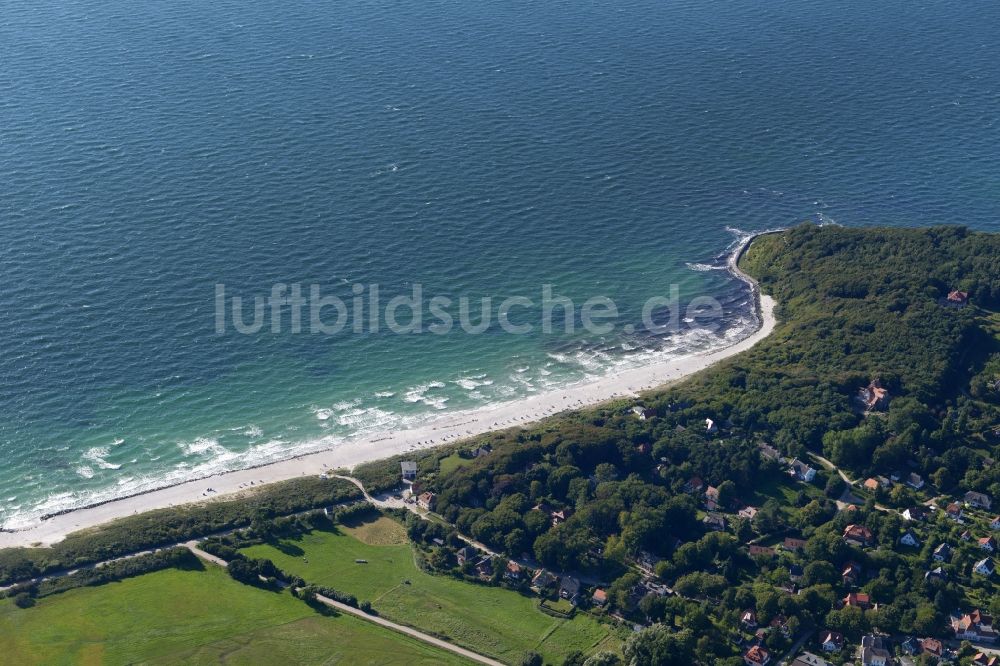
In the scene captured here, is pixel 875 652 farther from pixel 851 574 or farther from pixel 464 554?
pixel 464 554

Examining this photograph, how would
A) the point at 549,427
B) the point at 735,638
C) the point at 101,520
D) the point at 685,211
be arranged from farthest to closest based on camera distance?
the point at 685,211, the point at 549,427, the point at 101,520, the point at 735,638

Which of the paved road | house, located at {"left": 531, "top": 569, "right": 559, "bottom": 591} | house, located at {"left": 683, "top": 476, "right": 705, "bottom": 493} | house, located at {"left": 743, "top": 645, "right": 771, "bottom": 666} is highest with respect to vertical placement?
house, located at {"left": 683, "top": 476, "right": 705, "bottom": 493}

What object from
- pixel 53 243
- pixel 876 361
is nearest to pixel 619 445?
pixel 876 361

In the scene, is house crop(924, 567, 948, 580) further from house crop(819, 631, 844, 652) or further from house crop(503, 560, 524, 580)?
house crop(503, 560, 524, 580)

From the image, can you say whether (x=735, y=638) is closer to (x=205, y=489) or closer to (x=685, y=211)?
(x=205, y=489)

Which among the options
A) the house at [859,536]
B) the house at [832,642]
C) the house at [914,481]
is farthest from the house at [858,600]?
the house at [914,481]

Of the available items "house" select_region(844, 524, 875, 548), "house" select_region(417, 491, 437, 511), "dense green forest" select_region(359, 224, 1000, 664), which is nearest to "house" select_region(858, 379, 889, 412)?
"dense green forest" select_region(359, 224, 1000, 664)

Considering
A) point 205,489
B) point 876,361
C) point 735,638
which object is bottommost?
point 735,638

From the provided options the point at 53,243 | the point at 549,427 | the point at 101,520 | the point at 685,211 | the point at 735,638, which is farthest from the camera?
the point at 685,211
